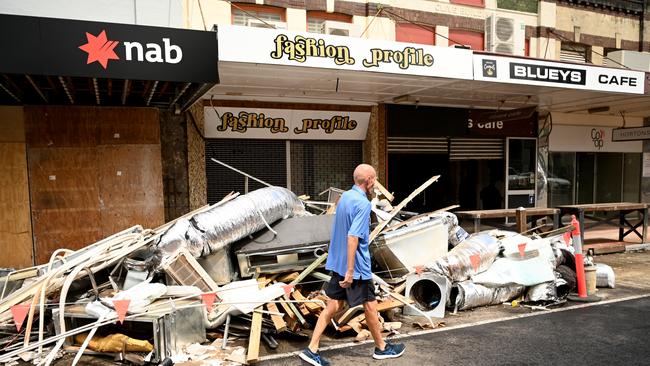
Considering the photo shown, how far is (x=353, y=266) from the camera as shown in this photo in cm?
399

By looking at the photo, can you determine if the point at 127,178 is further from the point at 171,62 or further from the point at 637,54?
the point at 637,54

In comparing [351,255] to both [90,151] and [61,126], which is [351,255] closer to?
[90,151]

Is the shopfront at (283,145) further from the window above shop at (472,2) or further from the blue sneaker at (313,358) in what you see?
the blue sneaker at (313,358)

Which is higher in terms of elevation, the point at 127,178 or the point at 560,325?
the point at 127,178

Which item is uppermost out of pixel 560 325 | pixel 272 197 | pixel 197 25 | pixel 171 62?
pixel 197 25

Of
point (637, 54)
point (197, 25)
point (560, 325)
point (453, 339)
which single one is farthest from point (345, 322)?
point (637, 54)

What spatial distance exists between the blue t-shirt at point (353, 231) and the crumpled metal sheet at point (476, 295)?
6.80ft

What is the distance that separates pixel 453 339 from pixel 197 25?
26.1 ft

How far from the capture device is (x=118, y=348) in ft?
13.8

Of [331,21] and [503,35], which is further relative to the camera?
[503,35]

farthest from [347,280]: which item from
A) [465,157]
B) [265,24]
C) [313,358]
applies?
[465,157]

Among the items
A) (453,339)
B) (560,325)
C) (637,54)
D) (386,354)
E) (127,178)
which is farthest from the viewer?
(637,54)

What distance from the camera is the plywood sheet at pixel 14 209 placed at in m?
7.47

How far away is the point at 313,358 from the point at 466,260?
2.83 meters
